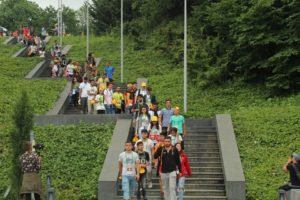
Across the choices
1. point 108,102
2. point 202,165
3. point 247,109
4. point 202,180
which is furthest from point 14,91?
point 202,180

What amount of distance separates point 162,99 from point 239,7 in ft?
18.0

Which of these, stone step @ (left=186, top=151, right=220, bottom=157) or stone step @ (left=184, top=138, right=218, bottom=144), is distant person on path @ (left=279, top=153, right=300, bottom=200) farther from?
stone step @ (left=184, top=138, right=218, bottom=144)

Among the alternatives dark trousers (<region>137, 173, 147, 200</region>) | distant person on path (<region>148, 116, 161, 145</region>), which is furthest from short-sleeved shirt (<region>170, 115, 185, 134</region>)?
dark trousers (<region>137, 173, 147, 200</region>)

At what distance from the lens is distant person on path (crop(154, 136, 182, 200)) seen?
15.6 m

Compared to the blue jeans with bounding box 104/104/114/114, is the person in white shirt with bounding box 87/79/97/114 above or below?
above

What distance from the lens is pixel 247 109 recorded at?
84.2ft

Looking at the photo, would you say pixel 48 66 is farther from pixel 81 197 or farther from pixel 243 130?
pixel 81 197

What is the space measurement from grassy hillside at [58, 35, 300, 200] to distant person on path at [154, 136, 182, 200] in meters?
2.74

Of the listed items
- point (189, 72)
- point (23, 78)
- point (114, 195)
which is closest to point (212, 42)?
point (189, 72)

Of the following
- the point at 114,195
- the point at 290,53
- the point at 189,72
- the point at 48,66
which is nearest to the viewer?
the point at 114,195

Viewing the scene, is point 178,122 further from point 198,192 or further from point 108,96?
point 108,96

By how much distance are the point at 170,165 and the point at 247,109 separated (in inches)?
416

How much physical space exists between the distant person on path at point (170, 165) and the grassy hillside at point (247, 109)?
2.74 m

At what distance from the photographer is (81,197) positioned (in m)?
17.7
